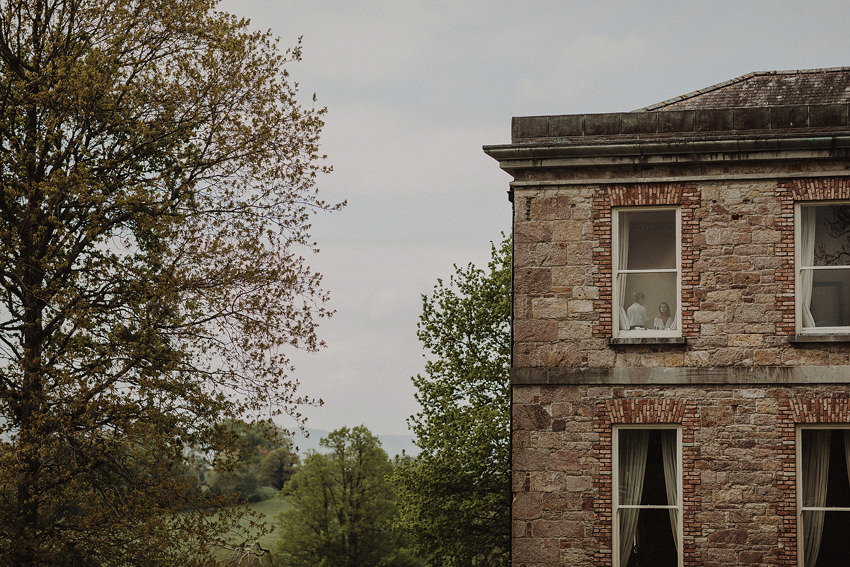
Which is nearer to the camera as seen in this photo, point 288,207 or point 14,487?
point 14,487

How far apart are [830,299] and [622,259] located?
3.19 metres

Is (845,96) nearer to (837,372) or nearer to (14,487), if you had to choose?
(837,372)

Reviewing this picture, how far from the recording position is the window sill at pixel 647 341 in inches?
543

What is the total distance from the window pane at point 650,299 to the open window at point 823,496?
261cm

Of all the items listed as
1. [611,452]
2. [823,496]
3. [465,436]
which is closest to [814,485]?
[823,496]

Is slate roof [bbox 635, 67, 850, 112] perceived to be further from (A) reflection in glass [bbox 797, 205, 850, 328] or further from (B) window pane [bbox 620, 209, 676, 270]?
(A) reflection in glass [bbox 797, 205, 850, 328]

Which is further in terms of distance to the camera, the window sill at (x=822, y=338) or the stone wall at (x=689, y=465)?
the window sill at (x=822, y=338)

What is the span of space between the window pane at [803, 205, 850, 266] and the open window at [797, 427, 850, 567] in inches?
103

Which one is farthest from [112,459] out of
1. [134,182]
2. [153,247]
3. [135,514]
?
[134,182]

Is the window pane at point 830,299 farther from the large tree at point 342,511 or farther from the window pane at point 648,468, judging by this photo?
the large tree at point 342,511

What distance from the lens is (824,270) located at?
45.3 feet

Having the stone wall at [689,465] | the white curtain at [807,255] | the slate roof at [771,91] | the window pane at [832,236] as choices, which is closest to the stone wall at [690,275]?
the white curtain at [807,255]

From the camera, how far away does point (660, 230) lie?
47.1 ft

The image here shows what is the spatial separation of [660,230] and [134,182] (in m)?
8.57
